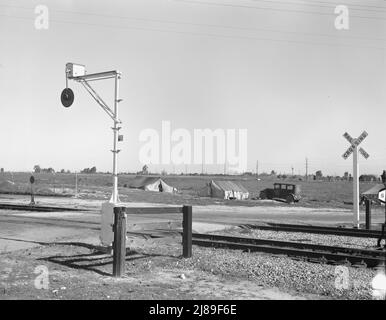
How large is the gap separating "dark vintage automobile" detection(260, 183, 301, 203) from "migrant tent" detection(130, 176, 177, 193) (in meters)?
11.6

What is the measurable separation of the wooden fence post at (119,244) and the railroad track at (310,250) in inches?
153

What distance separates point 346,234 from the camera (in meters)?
14.9

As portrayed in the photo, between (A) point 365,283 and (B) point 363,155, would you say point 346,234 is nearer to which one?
(B) point 363,155

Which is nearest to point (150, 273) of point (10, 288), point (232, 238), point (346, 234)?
point (10, 288)

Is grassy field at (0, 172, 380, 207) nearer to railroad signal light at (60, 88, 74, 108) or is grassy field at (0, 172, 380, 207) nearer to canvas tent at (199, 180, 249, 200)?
canvas tent at (199, 180, 249, 200)

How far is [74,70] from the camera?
1086cm

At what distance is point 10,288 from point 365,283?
5.66 metres

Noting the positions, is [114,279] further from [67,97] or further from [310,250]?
[310,250]

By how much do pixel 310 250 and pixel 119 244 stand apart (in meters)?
5.21

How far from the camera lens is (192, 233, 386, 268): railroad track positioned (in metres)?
9.77

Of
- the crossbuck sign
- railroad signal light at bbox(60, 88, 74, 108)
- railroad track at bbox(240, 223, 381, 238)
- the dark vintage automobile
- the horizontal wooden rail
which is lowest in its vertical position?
railroad track at bbox(240, 223, 381, 238)

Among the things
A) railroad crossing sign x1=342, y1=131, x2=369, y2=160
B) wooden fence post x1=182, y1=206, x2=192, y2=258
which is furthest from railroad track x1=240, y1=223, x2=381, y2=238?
wooden fence post x1=182, y1=206, x2=192, y2=258

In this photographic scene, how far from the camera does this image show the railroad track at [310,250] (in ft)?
32.1
